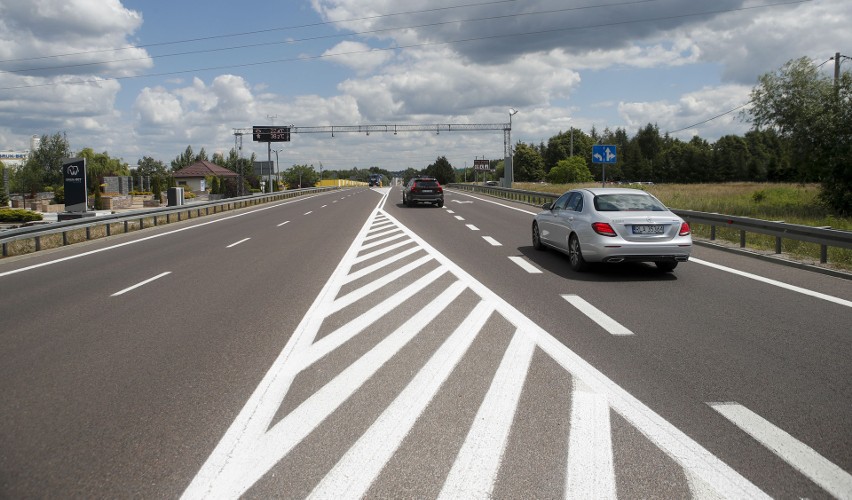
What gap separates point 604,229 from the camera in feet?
34.8

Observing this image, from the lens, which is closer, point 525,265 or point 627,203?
point 627,203

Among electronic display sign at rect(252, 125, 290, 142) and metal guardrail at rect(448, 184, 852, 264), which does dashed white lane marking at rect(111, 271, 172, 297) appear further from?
electronic display sign at rect(252, 125, 290, 142)

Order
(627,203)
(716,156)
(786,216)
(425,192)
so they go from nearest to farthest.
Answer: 1. (627,203)
2. (786,216)
3. (425,192)
4. (716,156)

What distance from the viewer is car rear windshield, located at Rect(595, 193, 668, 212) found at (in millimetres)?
11133

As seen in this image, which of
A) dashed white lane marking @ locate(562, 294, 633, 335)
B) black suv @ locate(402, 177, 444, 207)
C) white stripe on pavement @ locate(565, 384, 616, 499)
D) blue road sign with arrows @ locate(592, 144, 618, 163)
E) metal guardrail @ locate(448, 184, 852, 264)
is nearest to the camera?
white stripe on pavement @ locate(565, 384, 616, 499)

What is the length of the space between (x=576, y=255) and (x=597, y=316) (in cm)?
393

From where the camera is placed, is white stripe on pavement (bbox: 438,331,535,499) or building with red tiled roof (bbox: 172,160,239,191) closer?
white stripe on pavement (bbox: 438,331,535,499)

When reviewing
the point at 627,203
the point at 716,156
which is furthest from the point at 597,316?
the point at 716,156

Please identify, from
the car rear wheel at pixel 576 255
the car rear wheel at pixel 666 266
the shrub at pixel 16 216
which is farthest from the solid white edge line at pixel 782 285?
the shrub at pixel 16 216

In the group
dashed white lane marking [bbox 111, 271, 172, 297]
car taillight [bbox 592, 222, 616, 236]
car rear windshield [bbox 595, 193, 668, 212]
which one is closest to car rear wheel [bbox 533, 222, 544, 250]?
car rear windshield [bbox 595, 193, 668, 212]

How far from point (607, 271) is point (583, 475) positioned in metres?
8.28

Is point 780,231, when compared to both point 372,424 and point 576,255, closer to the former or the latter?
point 576,255

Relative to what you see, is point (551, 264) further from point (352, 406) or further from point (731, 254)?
point (352, 406)

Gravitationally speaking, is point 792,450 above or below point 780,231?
below
